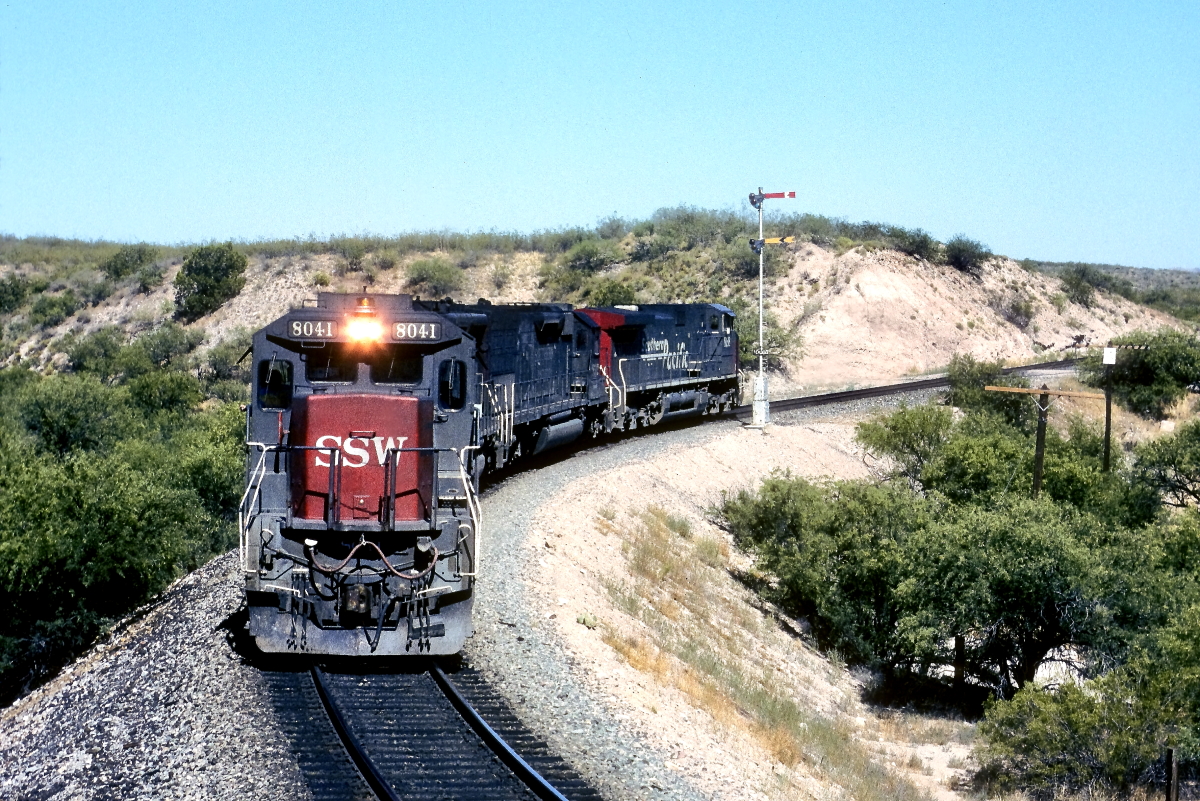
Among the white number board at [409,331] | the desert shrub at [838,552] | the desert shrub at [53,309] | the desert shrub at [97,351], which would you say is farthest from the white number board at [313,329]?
the desert shrub at [53,309]

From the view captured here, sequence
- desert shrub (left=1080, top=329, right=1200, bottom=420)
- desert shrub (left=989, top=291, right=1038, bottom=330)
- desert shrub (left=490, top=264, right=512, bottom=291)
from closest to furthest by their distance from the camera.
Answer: desert shrub (left=1080, top=329, right=1200, bottom=420) < desert shrub (left=989, top=291, right=1038, bottom=330) < desert shrub (left=490, top=264, right=512, bottom=291)

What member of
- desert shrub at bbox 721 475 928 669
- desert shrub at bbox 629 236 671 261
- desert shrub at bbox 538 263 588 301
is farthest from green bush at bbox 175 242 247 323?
desert shrub at bbox 721 475 928 669

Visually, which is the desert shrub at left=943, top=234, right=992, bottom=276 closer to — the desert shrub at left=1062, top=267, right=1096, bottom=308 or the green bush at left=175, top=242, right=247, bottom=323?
the desert shrub at left=1062, top=267, right=1096, bottom=308

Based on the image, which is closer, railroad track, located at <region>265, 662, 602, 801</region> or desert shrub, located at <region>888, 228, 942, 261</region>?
railroad track, located at <region>265, 662, 602, 801</region>

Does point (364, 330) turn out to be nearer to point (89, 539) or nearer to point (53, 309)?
point (89, 539)

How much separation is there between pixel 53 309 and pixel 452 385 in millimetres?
66966

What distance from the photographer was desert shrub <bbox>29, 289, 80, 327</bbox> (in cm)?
7050

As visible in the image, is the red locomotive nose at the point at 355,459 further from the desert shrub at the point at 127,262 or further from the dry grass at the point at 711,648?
the desert shrub at the point at 127,262

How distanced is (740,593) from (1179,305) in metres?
83.2

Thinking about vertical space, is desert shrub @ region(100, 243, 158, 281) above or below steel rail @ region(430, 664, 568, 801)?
above

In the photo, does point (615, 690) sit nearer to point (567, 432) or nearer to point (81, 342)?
point (567, 432)

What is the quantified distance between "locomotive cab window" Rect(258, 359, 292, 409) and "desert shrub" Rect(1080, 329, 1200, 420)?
4357 centimetres

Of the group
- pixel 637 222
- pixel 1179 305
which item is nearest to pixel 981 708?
pixel 637 222

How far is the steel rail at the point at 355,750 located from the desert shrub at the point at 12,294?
71335 millimetres
